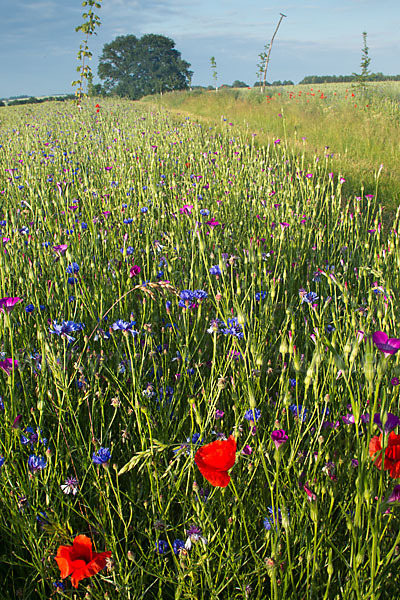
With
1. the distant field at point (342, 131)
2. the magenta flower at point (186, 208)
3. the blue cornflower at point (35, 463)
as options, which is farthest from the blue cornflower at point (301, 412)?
the distant field at point (342, 131)

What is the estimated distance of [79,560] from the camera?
2.77 ft

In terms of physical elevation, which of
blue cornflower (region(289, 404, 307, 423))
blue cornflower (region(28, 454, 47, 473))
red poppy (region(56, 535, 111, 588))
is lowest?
red poppy (region(56, 535, 111, 588))

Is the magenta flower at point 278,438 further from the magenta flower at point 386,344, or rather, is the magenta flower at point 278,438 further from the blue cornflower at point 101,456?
the blue cornflower at point 101,456

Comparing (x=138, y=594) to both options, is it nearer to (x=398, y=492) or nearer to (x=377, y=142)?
(x=398, y=492)

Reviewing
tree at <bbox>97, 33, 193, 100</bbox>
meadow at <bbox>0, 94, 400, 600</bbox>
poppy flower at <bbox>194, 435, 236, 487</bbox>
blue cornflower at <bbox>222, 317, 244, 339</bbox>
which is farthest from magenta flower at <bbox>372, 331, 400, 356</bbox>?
tree at <bbox>97, 33, 193, 100</bbox>

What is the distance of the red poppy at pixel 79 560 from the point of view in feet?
2.70

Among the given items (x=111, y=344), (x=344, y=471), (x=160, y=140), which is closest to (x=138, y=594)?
(x=344, y=471)

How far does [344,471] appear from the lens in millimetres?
1136

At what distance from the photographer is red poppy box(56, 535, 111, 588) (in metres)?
0.82

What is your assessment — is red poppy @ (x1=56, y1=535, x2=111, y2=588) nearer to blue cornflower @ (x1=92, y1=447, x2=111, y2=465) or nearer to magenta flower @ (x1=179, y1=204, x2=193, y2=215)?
blue cornflower @ (x1=92, y1=447, x2=111, y2=465)

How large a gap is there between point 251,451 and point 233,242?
75.3 inches

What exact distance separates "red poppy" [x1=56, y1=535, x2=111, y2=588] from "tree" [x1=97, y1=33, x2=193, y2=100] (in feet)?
114

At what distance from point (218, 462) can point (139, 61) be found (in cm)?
3836

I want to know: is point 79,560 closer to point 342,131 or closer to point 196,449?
point 196,449
